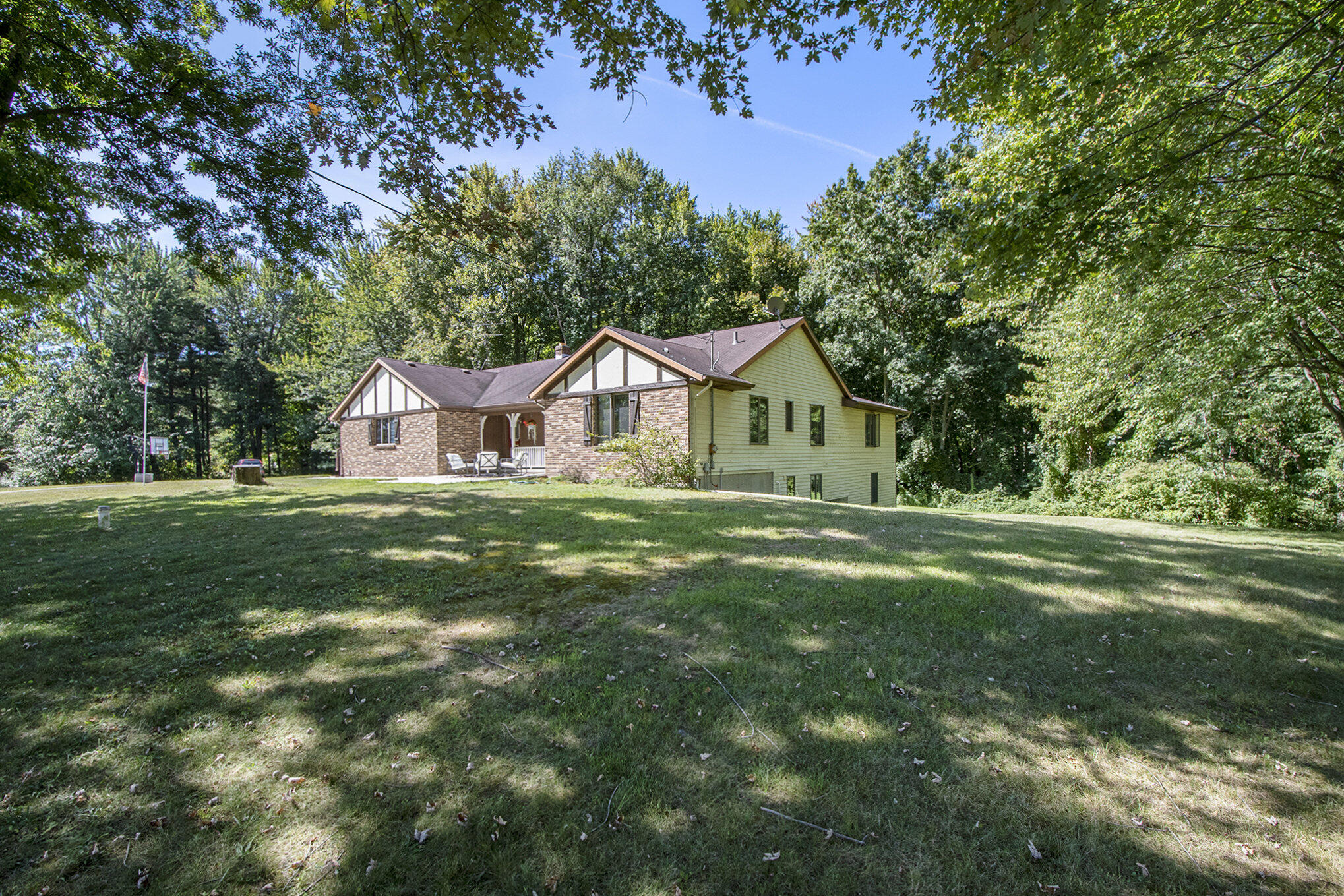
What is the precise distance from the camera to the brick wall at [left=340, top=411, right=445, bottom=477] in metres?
21.3

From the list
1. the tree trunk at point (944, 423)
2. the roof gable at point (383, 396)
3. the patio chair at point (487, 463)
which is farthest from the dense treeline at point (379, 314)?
the patio chair at point (487, 463)

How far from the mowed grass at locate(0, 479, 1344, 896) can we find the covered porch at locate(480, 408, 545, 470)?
1581 cm

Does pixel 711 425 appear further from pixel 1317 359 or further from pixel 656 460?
pixel 1317 359

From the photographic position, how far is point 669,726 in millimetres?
3025

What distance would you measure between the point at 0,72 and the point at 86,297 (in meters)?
32.6

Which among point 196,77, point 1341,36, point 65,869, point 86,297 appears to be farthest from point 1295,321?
point 86,297

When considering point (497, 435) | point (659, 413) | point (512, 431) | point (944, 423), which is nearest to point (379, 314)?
point (497, 435)

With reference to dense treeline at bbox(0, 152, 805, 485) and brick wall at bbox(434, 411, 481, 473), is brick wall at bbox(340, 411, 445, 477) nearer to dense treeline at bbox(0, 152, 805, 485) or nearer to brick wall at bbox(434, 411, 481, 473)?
brick wall at bbox(434, 411, 481, 473)

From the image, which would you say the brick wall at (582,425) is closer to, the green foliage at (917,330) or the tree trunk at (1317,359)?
the tree trunk at (1317,359)

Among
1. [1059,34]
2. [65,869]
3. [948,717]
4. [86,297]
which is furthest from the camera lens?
[86,297]

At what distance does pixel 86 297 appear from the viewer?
2811cm

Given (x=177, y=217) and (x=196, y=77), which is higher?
(x=196, y=77)

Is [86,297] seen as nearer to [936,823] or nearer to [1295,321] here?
[936,823]

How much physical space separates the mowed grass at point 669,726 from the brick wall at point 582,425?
9595 millimetres
